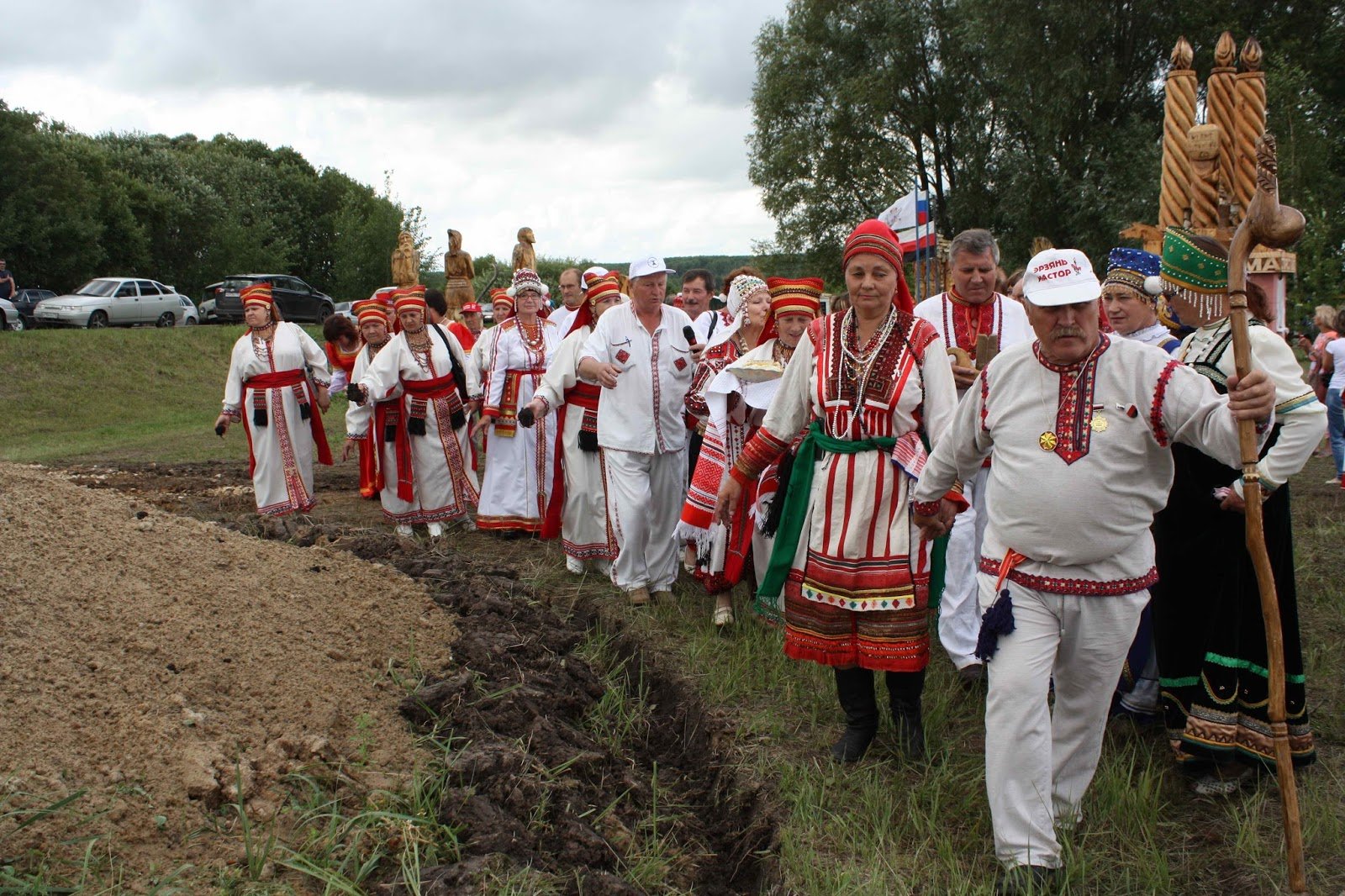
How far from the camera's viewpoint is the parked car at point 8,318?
76.3ft

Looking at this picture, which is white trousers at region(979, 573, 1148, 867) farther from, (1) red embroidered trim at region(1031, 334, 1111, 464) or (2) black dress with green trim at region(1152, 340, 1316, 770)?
(2) black dress with green trim at region(1152, 340, 1316, 770)

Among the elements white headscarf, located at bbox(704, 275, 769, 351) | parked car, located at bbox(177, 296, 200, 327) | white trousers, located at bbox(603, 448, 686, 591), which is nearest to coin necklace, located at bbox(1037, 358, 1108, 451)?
white headscarf, located at bbox(704, 275, 769, 351)

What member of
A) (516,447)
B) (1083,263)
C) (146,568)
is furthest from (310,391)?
(1083,263)

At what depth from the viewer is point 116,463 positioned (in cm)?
1254

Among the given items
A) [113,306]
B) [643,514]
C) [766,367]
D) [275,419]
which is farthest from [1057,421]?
[113,306]

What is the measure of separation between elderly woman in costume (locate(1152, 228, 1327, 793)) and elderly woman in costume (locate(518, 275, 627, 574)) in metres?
3.56

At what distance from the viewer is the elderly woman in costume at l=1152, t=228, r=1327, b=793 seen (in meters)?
3.63

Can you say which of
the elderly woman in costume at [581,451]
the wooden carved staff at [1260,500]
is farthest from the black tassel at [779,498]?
the elderly woman in costume at [581,451]

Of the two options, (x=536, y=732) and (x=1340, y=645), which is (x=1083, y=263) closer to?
(x=536, y=732)

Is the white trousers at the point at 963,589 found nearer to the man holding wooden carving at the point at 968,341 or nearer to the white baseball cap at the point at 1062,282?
the man holding wooden carving at the point at 968,341

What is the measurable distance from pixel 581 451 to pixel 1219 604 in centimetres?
410

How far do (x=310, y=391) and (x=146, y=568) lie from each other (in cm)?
419

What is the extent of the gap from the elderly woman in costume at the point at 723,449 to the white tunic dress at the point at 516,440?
199 centimetres

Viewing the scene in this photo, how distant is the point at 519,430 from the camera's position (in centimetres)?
826
